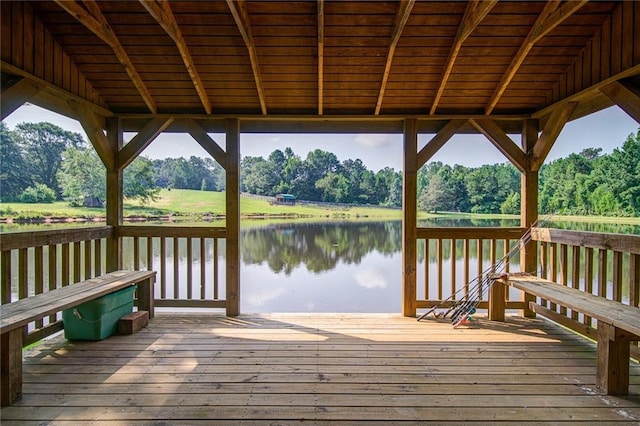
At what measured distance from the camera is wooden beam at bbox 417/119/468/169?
12.7 feet

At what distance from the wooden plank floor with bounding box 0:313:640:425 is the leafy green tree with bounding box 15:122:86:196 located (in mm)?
3450

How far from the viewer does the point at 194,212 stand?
473 cm

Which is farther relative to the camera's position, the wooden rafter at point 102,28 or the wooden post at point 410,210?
the wooden post at point 410,210

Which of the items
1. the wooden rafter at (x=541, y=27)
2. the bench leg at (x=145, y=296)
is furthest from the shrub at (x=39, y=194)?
the wooden rafter at (x=541, y=27)

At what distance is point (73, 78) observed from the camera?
10.8 feet

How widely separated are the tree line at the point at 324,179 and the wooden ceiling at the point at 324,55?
101 centimetres

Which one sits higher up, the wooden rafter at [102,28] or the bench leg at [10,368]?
the wooden rafter at [102,28]

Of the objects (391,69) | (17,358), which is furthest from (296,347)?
(391,69)

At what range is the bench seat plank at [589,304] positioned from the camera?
6.70ft

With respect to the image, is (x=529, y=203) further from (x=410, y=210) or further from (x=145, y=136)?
(x=145, y=136)

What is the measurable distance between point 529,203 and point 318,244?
3.42 metres

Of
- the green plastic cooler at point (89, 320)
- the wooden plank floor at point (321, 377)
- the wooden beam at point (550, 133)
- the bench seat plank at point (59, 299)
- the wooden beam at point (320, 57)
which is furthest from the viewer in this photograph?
the wooden beam at point (550, 133)

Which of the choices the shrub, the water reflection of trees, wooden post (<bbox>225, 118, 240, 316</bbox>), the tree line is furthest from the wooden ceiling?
the shrub

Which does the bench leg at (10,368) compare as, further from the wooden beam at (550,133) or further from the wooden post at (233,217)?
the wooden beam at (550,133)
